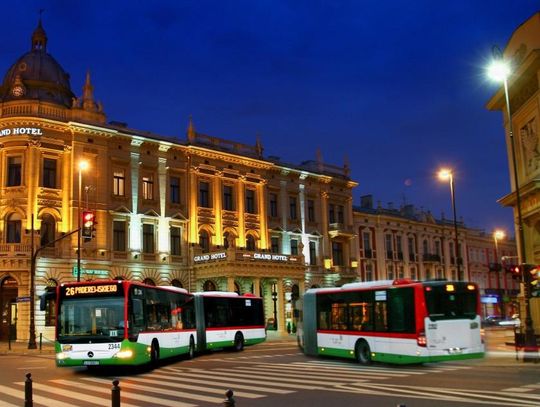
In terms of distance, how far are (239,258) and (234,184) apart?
8743mm

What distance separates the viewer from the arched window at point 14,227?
1644 inches

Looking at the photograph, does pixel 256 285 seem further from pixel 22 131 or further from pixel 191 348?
pixel 191 348

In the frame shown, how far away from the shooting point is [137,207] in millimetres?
46969

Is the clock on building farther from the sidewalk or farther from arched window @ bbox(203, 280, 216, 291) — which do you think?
arched window @ bbox(203, 280, 216, 291)

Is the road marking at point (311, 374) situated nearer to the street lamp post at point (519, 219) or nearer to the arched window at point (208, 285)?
the street lamp post at point (519, 219)

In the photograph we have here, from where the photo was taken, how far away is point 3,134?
42438 millimetres

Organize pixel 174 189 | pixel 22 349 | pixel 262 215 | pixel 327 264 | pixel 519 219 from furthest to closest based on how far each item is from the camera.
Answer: pixel 327 264 → pixel 262 215 → pixel 174 189 → pixel 22 349 → pixel 519 219

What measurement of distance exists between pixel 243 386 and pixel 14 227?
30705 mm

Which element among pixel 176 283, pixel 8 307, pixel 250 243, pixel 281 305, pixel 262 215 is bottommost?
pixel 281 305

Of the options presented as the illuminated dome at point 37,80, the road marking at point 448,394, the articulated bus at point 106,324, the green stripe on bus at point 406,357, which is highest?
the illuminated dome at point 37,80

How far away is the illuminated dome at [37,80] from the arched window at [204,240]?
1451cm

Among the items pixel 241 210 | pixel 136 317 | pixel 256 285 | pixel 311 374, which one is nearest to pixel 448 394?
pixel 311 374

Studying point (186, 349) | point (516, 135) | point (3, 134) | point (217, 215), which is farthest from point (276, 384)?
point (217, 215)

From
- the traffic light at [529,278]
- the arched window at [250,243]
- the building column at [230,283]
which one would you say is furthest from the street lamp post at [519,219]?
the arched window at [250,243]
